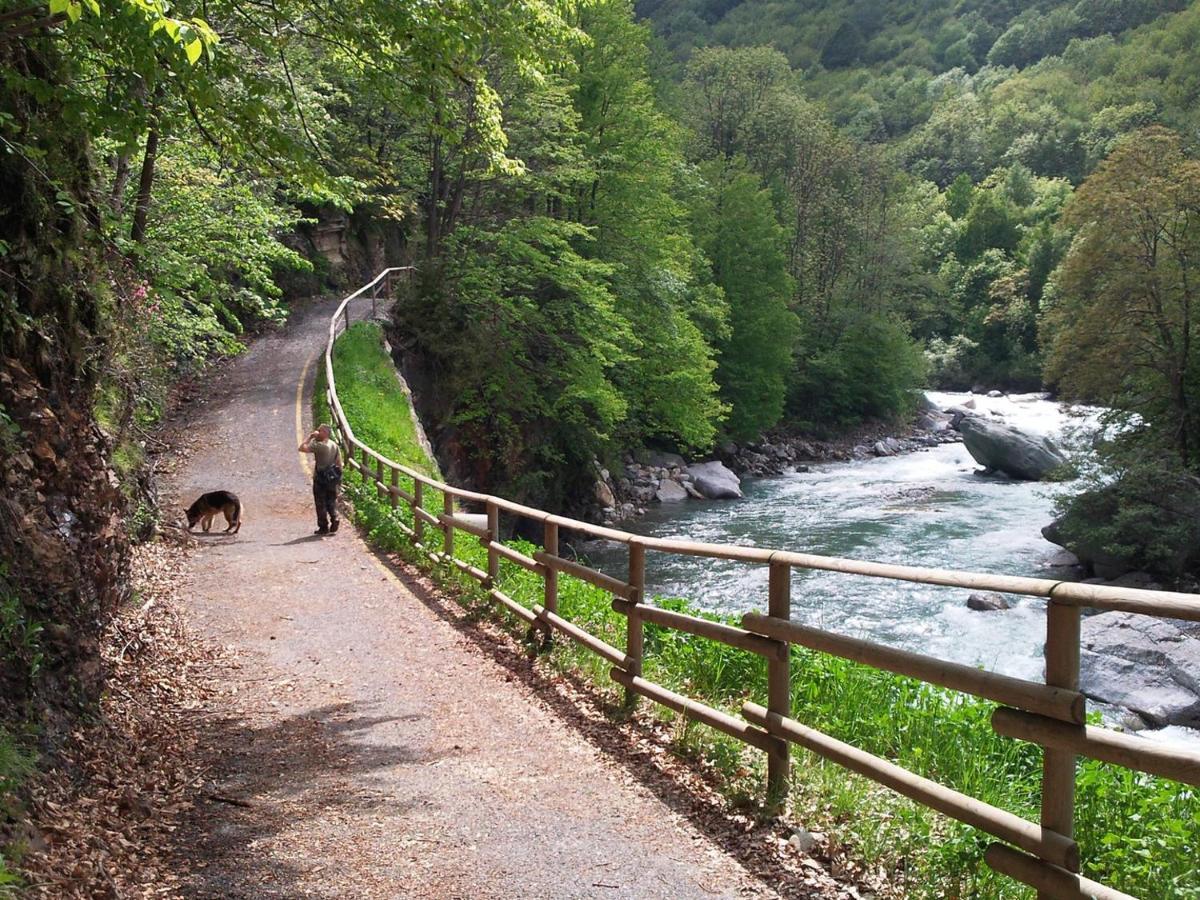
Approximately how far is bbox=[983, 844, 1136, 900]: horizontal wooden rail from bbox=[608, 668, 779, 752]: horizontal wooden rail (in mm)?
1608

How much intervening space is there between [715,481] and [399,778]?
27130 mm

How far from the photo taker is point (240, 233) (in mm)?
15281

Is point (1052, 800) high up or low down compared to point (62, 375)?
down

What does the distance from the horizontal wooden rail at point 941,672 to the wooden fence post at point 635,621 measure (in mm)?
1463

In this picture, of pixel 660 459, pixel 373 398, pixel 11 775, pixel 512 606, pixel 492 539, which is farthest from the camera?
pixel 660 459

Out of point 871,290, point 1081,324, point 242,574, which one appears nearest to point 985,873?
point 242,574

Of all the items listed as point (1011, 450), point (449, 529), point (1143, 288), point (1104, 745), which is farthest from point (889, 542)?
point (1104, 745)

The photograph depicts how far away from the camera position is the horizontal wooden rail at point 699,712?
199 inches

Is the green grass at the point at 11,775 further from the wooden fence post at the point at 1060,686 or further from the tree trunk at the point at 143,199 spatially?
the tree trunk at the point at 143,199

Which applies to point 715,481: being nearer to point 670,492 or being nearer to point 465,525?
point 670,492

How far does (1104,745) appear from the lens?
3000 millimetres

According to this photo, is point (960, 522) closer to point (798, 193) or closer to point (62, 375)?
point (62, 375)

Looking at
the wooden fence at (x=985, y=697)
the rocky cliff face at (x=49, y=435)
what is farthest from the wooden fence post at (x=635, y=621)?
the rocky cliff face at (x=49, y=435)

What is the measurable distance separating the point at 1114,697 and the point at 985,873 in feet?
30.6
